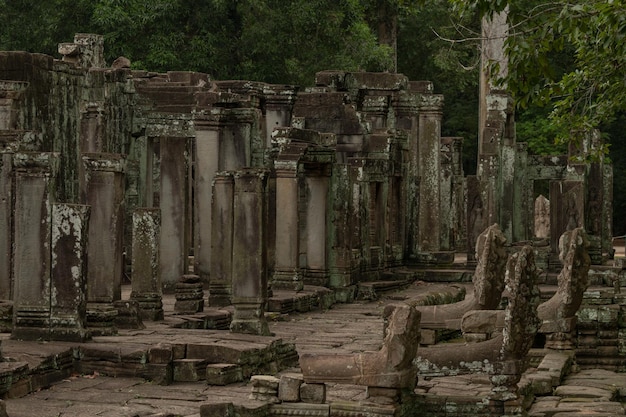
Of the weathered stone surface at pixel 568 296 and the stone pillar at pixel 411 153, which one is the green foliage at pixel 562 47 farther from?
the stone pillar at pixel 411 153

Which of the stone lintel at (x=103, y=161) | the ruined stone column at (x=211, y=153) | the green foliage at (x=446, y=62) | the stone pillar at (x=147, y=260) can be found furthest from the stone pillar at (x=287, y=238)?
the green foliage at (x=446, y=62)

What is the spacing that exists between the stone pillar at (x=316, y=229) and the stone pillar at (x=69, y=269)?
29.4 feet

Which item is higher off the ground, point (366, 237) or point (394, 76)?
point (394, 76)

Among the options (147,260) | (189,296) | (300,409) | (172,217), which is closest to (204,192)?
(172,217)

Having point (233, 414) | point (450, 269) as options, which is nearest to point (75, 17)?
point (450, 269)

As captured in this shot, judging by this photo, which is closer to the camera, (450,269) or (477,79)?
(450,269)

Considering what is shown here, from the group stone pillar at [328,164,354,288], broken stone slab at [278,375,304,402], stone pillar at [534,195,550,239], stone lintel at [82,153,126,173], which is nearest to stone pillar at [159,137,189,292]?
stone pillar at [328,164,354,288]

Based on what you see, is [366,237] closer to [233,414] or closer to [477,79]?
[233,414]

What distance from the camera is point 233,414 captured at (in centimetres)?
1244

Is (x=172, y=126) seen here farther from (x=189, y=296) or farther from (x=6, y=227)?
(x=6, y=227)

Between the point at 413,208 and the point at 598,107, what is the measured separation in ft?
36.5

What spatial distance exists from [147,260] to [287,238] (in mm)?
4820

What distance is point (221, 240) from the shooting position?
2006cm

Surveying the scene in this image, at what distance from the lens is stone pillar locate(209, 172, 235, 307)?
19938 millimetres
